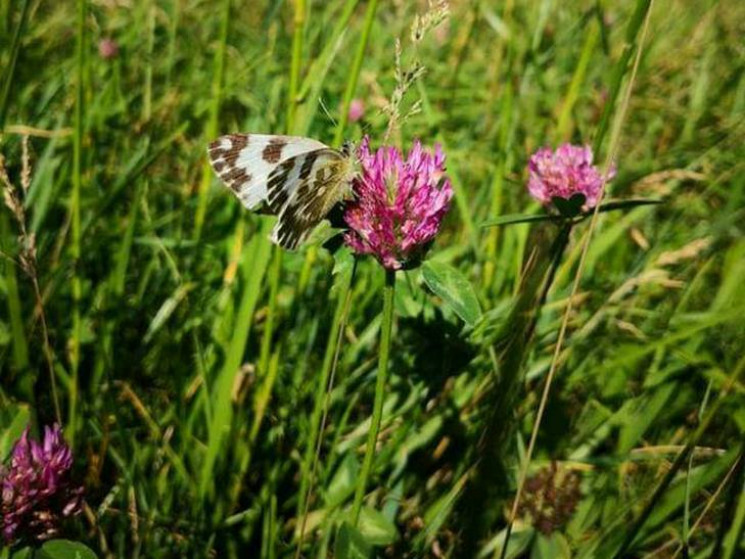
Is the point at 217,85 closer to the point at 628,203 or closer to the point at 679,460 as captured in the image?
the point at 628,203

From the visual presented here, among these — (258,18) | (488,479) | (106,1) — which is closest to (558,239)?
(488,479)

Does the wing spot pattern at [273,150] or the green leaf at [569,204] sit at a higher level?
the wing spot pattern at [273,150]

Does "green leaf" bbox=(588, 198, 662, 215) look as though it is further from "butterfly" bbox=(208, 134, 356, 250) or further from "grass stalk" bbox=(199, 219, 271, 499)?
"grass stalk" bbox=(199, 219, 271, 499)

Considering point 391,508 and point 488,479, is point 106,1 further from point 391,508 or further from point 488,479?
point 488,479

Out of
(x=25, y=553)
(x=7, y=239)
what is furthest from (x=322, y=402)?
(x=7, y=239)

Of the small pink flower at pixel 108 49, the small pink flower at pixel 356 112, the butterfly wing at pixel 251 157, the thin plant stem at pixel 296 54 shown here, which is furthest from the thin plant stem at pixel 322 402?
the small pink flower at pixel 108 49

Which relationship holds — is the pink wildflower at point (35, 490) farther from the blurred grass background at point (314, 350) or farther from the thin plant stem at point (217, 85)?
the thin plant stem at point (217, 85)

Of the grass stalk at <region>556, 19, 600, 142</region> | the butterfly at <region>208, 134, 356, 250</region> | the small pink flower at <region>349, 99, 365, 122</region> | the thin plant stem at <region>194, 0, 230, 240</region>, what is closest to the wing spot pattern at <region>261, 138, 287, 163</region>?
the butterfly at <region>208, 134, 356, 250</region>
